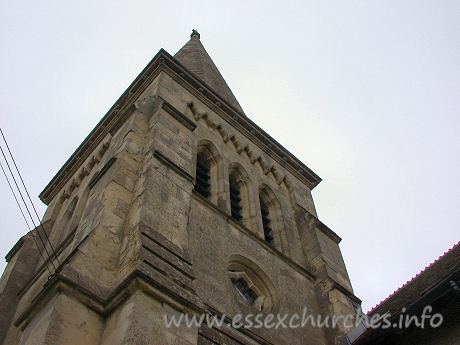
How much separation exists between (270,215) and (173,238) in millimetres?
7479

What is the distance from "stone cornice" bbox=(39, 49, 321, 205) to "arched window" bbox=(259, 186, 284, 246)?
2423 millimetres

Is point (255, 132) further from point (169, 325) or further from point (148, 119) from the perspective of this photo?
point (169, 325)

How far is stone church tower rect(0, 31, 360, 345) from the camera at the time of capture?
7273 millimetres

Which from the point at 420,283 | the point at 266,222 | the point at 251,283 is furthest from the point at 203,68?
the point at 420,283

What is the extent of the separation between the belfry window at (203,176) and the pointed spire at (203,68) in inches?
217

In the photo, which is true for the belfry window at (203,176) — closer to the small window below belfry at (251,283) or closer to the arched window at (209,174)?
the arched window at (209,174)

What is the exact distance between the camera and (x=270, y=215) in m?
16.2

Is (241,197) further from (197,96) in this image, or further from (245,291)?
(245,291)

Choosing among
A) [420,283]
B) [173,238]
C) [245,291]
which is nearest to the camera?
[173,238]

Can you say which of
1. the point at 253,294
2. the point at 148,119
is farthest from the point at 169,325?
the point at 148,119

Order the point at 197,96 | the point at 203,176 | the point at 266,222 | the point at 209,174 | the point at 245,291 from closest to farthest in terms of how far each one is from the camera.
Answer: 1. the point at 245,291
2. the point at 203,176
3. the point at 209,174
4. the point at 266,222
5. the point at 197,96

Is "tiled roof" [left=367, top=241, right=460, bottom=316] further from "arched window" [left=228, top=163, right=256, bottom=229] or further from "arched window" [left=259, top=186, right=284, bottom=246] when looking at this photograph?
"arched window" [left=228, top=163, right=256, bottom=229]

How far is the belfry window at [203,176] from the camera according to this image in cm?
1437

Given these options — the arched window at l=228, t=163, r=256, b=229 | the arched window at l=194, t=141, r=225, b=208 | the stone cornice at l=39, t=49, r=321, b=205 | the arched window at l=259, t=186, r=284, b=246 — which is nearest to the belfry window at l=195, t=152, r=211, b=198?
the arched window at l=194, t=141, r=225, b=208
